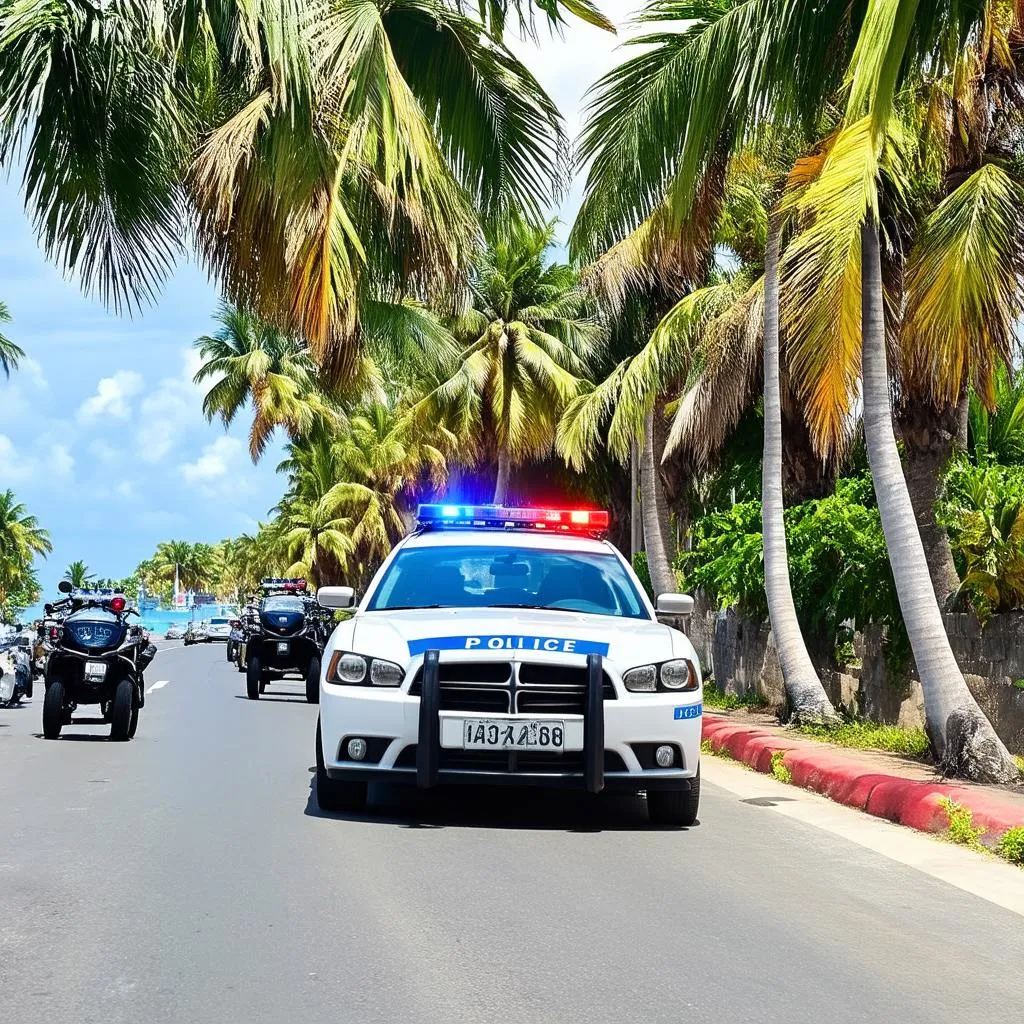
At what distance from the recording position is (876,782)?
1079 centimetres

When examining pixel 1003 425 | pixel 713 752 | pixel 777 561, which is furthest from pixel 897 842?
pixel 1003 425

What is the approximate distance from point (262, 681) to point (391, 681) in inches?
686

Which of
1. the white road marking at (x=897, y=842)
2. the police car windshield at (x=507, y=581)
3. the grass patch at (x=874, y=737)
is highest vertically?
the police car windshield at (x=507, y=581)

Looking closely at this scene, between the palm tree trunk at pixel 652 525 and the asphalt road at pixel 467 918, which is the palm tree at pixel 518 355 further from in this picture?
the asphalt road at pixel 467 918

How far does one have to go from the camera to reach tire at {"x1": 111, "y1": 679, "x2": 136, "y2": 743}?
49.2ft

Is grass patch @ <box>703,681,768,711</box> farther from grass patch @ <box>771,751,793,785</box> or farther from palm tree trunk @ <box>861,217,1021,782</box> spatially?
palm tree trunk @ <box>861,217,1021,782</box>

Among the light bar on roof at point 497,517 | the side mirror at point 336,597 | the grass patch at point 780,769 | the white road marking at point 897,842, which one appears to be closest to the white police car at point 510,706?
the side mirror at point 336,597

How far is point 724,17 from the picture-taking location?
1186 centimetres

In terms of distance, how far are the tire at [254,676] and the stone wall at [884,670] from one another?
24.5 feet

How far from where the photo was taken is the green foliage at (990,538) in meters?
13.7

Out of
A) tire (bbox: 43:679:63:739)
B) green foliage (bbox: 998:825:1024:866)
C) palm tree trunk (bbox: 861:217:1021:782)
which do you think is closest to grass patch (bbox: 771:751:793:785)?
palm tree trunk (bbox: 861:217:1021:782)

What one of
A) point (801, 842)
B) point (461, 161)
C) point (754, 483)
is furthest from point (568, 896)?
point (754, 483)

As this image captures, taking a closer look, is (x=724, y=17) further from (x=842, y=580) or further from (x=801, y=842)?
(x=842, y=580)

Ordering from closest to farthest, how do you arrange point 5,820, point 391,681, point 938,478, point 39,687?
point 391,681
point 5,820
point 938,478
point 39,687
